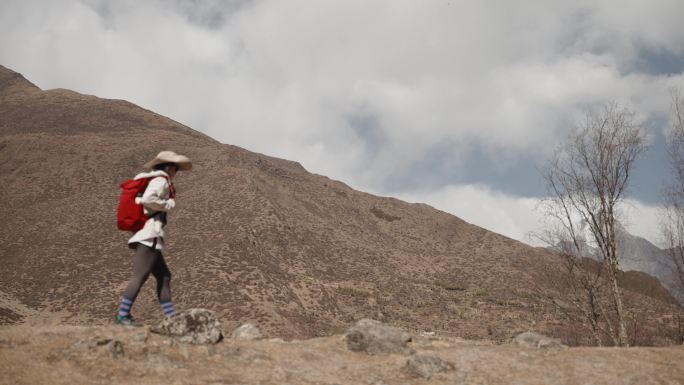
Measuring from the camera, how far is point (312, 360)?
7.60 m

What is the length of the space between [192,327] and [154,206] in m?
2.16

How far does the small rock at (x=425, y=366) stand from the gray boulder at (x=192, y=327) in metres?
3.33

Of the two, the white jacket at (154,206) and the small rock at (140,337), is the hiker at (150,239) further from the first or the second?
the small rock at (140,337)

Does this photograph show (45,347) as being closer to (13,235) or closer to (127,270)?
(127,270)

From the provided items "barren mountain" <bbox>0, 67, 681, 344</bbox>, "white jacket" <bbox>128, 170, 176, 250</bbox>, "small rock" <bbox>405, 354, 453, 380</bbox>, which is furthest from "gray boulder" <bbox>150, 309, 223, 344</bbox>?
"barren mountain" <bbox>0, 67, 681, 344</bbox>

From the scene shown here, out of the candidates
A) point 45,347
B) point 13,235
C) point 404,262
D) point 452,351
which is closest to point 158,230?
point 45,347

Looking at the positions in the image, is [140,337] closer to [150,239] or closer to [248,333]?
[150,239]

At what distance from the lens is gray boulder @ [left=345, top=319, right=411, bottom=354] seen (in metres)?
8.42

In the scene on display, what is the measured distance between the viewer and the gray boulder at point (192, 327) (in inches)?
279

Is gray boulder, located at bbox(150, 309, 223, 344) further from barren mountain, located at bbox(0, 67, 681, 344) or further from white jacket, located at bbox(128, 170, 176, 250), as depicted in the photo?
barren mountain, located at bbox(0, 67, 681, 344)

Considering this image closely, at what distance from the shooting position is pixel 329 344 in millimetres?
8750

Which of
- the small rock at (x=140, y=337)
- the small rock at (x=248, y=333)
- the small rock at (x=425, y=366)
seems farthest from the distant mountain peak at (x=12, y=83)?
the small rock at (x=425, y=366)

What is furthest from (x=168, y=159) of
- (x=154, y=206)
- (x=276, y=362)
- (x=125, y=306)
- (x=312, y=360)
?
(x=312, y=360)

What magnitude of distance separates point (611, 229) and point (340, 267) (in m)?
27.2
